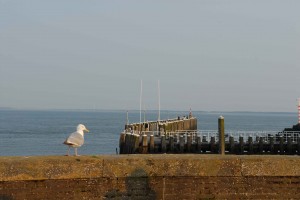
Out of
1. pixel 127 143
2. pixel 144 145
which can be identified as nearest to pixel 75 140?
pixel 144 145

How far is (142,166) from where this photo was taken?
760 centimetres

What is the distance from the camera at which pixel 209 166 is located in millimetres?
7707

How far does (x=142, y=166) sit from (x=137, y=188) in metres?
0.35

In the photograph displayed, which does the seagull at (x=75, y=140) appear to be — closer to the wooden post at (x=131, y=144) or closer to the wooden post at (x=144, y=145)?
the wooden post at (x=144, y=145)

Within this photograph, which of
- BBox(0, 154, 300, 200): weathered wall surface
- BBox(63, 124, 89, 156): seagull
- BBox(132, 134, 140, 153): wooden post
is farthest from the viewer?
BBox(132, 134, 140, 153): wooden post

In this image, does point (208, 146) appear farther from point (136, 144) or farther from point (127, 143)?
point (127, 143)

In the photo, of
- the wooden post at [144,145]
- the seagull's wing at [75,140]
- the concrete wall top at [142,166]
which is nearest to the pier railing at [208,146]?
the wooden post at [144,145]

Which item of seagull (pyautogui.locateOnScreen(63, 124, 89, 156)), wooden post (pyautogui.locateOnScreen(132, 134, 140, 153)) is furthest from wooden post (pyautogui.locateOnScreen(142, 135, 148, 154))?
seagull (pyautogui.locateOnScreen(63, 124, 89, 156))

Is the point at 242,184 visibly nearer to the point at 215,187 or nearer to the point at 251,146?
the point at 215,187

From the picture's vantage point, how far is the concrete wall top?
7147 mm

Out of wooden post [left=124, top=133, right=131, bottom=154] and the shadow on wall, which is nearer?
the shadow on wall

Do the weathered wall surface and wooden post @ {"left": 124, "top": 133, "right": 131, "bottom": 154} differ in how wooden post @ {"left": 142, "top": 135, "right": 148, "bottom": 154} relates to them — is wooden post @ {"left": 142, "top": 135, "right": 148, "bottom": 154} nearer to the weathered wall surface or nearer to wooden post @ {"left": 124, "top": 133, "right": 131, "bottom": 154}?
wooden post @ {"left": 124, "top": 133, "right": 131, "bottom": 154}

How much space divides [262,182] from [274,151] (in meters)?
25.6

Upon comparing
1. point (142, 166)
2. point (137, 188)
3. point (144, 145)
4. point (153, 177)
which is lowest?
point (137, 188)
